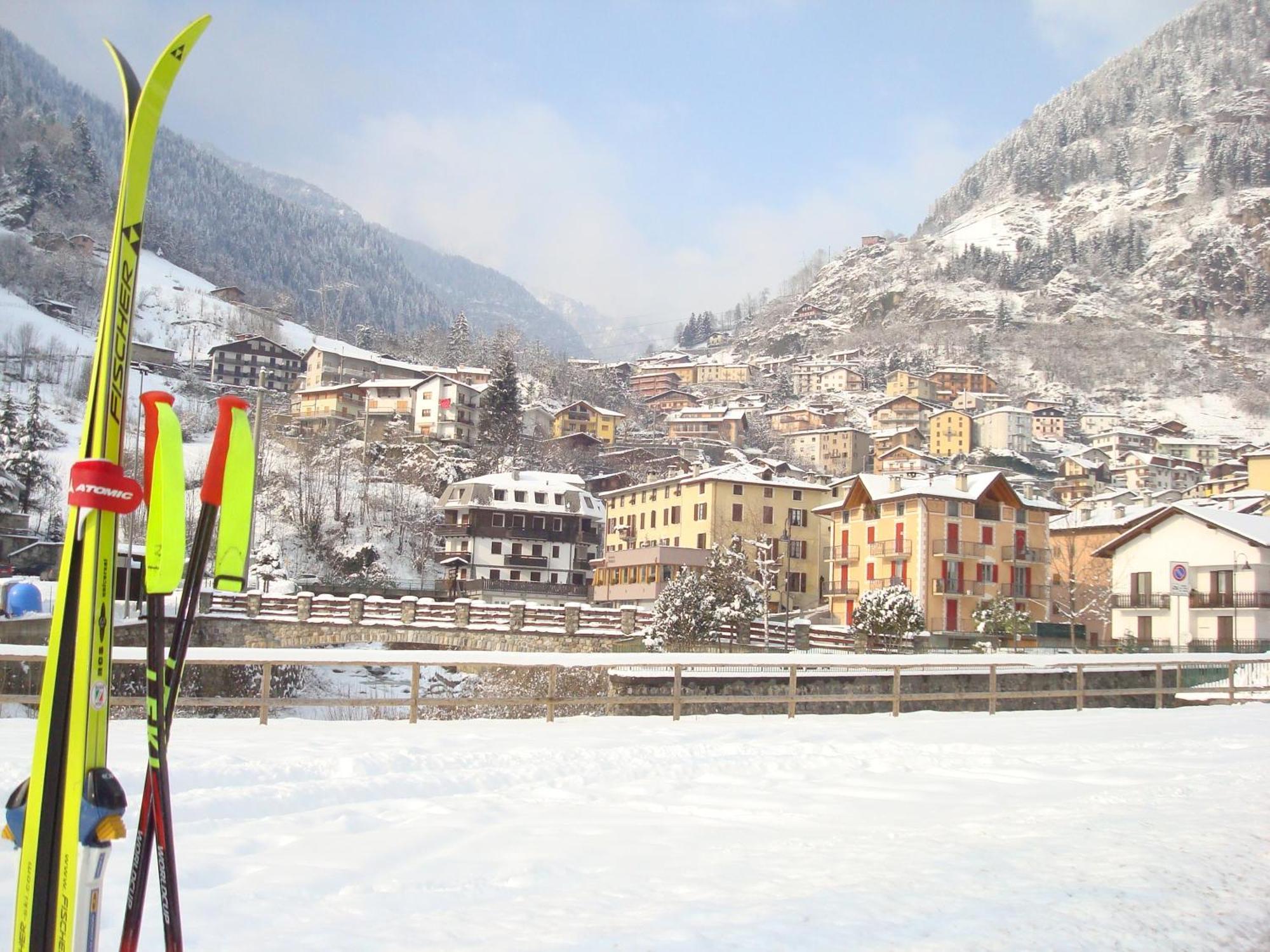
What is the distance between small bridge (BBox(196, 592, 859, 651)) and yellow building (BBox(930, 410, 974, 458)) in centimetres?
12142

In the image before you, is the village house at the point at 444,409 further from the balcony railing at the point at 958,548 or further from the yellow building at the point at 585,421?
the balcony railing at the point at 958,548

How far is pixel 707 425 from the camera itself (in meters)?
142

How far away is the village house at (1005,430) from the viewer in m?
159

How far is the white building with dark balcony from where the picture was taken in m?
69.6

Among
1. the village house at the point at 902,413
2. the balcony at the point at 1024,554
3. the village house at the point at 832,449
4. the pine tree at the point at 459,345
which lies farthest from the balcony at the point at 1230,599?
the village house at the point at 902,413

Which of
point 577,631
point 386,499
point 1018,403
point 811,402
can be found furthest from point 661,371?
point 577,631

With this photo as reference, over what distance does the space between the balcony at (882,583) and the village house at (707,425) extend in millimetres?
81619

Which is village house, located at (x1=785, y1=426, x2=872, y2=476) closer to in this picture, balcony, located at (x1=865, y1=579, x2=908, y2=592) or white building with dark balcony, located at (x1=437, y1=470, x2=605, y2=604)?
white building with dark balcony, located at (x1=437, y1=470, x2=605, y2=604)

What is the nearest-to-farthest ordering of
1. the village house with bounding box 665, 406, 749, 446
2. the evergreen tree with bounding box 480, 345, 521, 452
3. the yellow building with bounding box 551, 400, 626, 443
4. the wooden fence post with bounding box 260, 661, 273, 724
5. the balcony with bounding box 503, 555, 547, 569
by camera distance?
the wooden fence post with bounding box 260, 661, 273, 724, the balcony with bounding box 503, 555, 547, 569, the evergreen tree with bounding box 480, 345, 521, 452, the yellow building with bounding box 551, 400, 626, 443, the village house with bounding box 665, 406, 749, 446

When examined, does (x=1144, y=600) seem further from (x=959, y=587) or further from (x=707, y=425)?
(x=707, y=425)

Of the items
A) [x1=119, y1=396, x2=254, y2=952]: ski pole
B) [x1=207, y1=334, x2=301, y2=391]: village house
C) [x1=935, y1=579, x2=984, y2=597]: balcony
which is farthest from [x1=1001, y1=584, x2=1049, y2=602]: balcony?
[x1=207, y1=334, x2=301, y2=391]: village house

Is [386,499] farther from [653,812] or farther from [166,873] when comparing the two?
[166,873]

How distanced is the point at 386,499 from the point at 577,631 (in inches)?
1460

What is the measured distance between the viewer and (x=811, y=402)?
172875 mm
